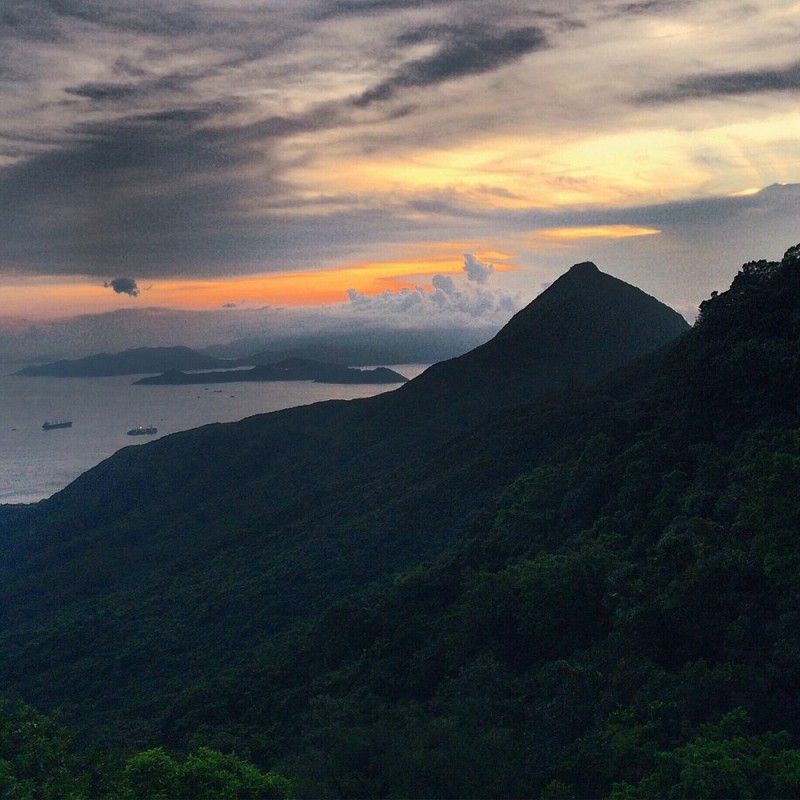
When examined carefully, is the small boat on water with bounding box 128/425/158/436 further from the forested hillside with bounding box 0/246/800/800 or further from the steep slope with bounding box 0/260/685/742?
the forested hillside with bounding box 0/246/800/800

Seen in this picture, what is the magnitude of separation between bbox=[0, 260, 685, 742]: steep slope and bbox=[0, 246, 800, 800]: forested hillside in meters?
0.34

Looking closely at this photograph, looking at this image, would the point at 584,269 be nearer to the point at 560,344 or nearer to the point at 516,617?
the point at 560,344

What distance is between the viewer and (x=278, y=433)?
96.4 metres

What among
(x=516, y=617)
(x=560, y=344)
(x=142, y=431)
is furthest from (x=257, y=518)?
(x=142, y=431)

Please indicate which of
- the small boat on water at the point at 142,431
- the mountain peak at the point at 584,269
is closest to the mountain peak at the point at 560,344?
the mountain peak at the point at 584,269

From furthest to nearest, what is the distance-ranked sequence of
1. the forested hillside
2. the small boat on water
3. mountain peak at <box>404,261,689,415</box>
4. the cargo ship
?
1. the cargo ship
2. the small boat on water
3. mountain peak at <box>404,261,689,415</box>
4. the forested hillside

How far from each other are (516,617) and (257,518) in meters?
44.3

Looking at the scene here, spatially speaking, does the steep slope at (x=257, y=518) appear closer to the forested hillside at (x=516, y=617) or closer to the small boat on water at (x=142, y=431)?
the forested hillside at (x=516, y=617)

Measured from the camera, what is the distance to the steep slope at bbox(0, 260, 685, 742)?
43125 mm

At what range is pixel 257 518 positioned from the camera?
68500 mm

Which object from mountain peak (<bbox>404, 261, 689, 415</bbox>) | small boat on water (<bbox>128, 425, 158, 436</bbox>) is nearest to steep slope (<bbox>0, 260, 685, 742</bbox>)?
mountain peak (<bbox>404, 261, 689, 415</bbox>)

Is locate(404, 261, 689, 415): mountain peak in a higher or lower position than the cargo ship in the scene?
higher

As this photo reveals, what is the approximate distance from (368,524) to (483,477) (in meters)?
8.36

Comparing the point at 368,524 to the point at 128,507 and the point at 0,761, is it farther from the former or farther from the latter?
the point at 128,507
